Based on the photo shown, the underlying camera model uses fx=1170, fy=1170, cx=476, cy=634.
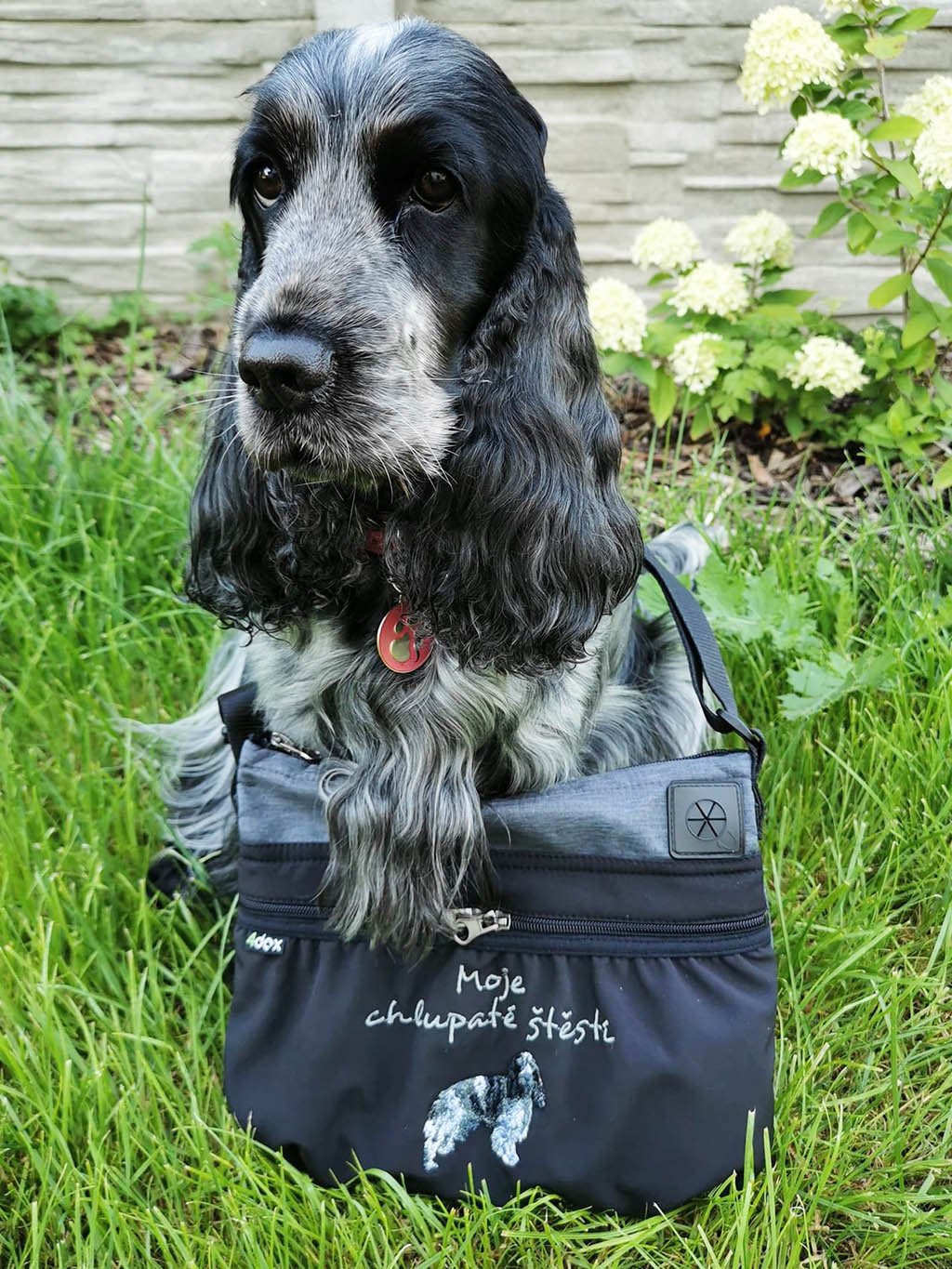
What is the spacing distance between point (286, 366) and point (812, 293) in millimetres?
2383

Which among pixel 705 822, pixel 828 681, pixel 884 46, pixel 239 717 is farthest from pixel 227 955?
pixel 884 46

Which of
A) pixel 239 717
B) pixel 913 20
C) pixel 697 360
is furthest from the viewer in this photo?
pixel 697 360

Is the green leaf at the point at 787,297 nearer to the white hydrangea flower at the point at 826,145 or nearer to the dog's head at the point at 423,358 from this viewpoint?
the white hydrangea flower at the point at 826,145

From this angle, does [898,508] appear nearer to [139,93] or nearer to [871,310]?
[871,310]

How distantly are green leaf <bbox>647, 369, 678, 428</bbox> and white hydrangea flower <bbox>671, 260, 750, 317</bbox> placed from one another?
0.19 meters

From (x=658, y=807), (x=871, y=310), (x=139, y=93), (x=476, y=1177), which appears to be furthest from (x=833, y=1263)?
(x=139, y=93)

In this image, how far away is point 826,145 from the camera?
9.25ft

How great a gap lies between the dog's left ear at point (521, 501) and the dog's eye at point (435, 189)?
158 millimetres

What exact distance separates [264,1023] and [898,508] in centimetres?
188

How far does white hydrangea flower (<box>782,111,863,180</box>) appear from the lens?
2.81 meters

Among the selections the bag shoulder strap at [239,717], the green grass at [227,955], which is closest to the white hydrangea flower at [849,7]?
the green grass at [227,955]

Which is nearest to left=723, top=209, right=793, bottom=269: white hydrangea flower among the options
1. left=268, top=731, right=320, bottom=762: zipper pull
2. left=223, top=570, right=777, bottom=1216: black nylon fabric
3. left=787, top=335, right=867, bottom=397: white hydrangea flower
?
left=787, top=335, right=867, bottom=397: white hydrangea flower

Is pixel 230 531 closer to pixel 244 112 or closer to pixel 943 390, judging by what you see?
pixel 943 390

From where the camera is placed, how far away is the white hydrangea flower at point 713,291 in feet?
10.9
